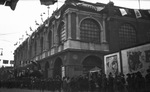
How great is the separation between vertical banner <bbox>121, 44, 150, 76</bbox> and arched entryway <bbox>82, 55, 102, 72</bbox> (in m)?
9.55

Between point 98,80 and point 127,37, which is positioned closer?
point 98,80

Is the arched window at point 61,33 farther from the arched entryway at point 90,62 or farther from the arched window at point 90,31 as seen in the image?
the arched entryway at point 90,62

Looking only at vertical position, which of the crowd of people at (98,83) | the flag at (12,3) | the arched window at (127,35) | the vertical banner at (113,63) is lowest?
the crowd of people at (98,83)

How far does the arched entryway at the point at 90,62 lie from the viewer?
27763mm

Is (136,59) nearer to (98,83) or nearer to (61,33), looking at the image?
(98,83)

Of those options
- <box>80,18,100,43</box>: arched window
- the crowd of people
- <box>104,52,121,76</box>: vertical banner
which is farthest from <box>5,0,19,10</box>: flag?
<box>80,18,100,43</box>: arched window

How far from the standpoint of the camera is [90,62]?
1117 inches

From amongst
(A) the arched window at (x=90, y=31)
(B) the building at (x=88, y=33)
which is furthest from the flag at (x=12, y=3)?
(A) the arched window at (x=90, y=31)

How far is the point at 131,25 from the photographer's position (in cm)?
3170

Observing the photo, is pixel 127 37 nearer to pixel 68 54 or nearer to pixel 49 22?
pixel 68 54

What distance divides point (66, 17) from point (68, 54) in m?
5.12

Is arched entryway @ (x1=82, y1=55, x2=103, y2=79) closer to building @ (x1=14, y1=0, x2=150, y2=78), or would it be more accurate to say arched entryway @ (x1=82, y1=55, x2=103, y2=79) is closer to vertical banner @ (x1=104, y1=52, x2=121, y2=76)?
building @ (x1=14, y1=0, x2=150, y2=78)

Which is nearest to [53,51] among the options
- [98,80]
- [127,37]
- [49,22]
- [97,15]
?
[49,22]

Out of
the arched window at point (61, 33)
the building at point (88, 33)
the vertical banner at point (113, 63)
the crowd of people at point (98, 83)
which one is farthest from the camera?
the arched window at point (61, 33)
